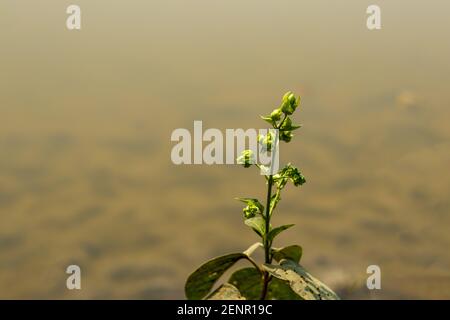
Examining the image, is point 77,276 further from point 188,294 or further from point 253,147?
point 253,147

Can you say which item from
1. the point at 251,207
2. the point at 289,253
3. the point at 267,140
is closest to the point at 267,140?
the point at 267,140

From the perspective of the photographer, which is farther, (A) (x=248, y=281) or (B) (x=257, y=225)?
(A) (x=248, y=281)

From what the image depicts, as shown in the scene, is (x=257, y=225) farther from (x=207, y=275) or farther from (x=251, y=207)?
(x=207, y=275)

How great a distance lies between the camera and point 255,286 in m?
1.37

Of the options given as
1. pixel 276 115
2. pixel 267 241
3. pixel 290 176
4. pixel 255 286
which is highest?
pixel 276 115

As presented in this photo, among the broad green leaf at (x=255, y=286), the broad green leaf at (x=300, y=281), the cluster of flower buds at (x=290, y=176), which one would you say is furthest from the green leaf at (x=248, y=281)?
the cluster of flower buds at (x=290, y=176)

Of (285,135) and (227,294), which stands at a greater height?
(285,135)

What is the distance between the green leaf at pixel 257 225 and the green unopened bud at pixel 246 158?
0.40 ft

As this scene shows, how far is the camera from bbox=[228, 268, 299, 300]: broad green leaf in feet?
4.38

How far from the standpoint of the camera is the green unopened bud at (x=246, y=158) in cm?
123

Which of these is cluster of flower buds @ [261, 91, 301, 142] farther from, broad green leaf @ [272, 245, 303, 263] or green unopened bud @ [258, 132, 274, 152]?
broad green leaf @ [272, 245, 303, 263]

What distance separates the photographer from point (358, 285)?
3729mm

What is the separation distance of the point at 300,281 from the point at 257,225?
0.15m

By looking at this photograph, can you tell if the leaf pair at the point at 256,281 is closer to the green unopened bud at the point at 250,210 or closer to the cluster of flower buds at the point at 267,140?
the green unopened bud at the point at 250,210
